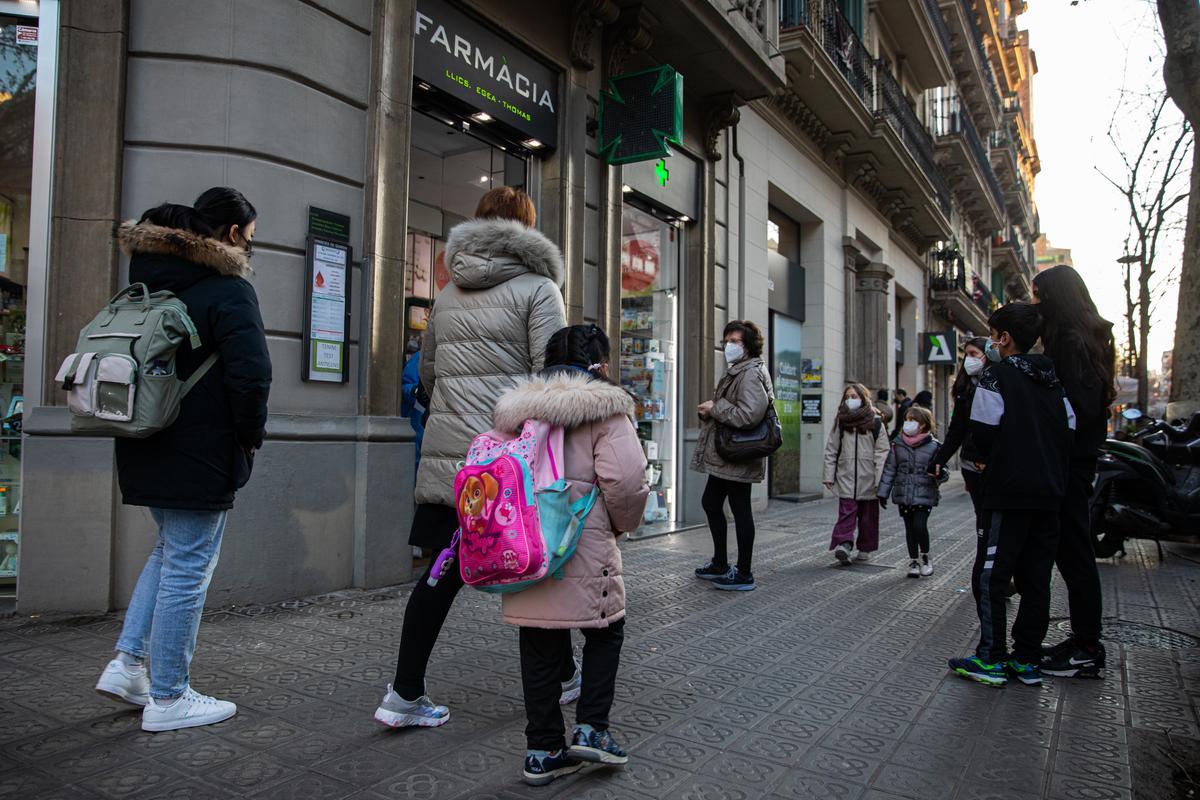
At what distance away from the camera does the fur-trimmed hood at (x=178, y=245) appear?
3.14 m

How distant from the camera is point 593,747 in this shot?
279cm

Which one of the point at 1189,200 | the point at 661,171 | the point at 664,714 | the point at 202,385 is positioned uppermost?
the point at 661,171

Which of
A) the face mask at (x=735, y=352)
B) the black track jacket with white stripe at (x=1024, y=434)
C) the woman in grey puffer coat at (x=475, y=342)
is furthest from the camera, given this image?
the face mask at (x=735, y=352)

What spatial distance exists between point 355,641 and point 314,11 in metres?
4.09

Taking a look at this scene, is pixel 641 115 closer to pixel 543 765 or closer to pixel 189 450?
pixel 189 450

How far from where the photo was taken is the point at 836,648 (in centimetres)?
465

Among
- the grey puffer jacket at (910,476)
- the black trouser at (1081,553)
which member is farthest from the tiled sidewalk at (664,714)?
the grey puffer jacket at (910,476)

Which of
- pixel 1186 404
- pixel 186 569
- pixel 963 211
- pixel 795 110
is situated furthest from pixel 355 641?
pixel 963 211

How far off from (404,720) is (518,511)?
1106 mm

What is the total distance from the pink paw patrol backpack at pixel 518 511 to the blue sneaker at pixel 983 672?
2418mm

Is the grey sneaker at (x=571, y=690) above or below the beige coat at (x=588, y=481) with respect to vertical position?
below

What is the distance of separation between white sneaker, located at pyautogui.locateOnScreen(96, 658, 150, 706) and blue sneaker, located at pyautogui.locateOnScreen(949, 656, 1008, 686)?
11.8 ft

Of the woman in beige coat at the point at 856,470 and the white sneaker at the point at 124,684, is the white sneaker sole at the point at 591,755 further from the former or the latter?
the woman in beige coat at the point at 856,470

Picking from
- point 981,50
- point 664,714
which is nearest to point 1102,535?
point 664,714
